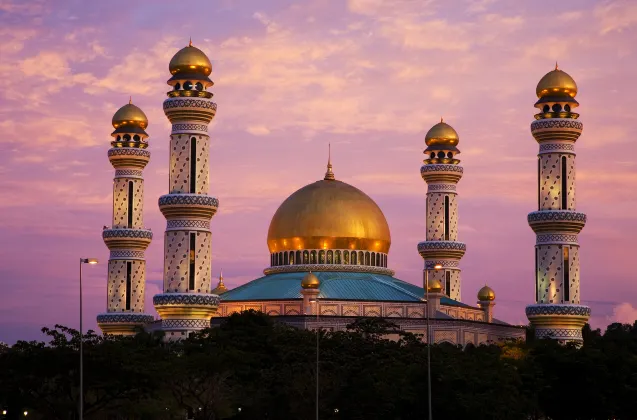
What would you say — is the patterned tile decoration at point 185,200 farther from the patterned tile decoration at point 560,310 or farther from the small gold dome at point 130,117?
the patterned tile decoration at point 560,310

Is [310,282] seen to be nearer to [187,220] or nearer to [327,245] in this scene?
[327,245]

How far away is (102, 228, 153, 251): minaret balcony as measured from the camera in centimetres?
10288

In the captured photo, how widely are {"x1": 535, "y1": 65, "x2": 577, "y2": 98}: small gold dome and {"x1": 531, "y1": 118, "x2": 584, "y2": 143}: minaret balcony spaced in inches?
97.4

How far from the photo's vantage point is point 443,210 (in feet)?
367

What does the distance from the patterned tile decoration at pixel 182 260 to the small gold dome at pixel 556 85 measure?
24710 millimetres

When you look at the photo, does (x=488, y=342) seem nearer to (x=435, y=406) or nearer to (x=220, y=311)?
(x=220, y=311)

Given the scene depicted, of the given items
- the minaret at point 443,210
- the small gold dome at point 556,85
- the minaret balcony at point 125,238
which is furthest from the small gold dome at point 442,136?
the minaret balcony at point 125,238

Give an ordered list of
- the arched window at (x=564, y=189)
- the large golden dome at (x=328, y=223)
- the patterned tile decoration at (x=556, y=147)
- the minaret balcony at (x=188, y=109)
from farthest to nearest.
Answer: the large golden dome at (x=328, y=223), the patterned tile decoration at (x=556, y=147), the arched window at (x=564, y=189), the minaret balcony at (x=188, y=109)

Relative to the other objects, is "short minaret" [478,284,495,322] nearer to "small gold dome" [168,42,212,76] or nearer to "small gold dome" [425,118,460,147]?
"small gold dome" [425,118,460,147]

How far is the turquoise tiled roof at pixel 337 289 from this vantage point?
4075 inches

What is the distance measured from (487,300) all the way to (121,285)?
26969 millimetres

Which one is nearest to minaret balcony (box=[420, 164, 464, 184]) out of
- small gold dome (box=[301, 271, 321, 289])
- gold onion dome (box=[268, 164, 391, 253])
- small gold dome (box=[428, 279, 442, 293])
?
gold onion dome (box=[268, 164, 391, 253])

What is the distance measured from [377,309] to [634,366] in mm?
20129

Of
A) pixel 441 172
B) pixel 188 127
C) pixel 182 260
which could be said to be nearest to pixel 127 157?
pixel 188 127
